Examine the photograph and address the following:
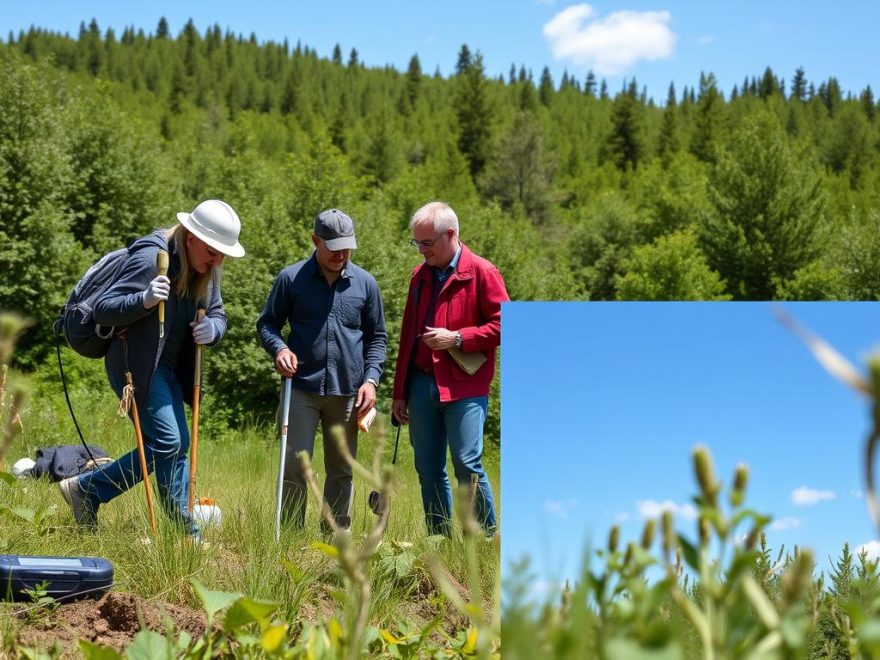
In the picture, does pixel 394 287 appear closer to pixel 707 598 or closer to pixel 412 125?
pixel 707 598

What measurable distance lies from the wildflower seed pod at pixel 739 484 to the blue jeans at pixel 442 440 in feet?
13.2

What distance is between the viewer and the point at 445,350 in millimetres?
4961

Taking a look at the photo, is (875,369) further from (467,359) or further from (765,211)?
(765,211)

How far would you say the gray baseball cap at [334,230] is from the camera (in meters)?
5.02

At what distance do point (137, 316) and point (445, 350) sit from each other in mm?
1588

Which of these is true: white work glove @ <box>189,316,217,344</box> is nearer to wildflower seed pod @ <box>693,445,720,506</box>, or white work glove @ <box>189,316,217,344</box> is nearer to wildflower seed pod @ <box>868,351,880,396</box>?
wildflower seed pod @ <box>693,445,720,506</box>

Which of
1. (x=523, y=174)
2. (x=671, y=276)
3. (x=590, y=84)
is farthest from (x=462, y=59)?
(x=671, y=276)

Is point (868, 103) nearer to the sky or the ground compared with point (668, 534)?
nearer to the sky

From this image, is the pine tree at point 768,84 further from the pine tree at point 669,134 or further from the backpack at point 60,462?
the backpack at point 60,462

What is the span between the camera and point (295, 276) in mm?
5273

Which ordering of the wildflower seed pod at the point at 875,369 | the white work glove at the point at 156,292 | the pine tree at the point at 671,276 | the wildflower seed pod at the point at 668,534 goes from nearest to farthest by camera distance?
the wildflower seed pod at the point at 875,369, the wildflower seed pod at the point at 668,534, the white work glove at the point at 156,292, the pine tree at the point at 671,276

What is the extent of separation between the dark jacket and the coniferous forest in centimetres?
1634

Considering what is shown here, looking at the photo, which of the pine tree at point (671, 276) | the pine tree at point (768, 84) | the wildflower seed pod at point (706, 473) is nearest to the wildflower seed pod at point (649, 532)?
the wildflower seed pod at point (706, 473)

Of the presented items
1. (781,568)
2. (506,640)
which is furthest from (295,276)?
(506,640)
